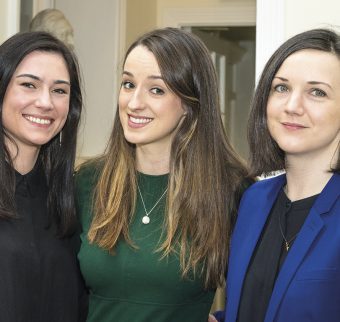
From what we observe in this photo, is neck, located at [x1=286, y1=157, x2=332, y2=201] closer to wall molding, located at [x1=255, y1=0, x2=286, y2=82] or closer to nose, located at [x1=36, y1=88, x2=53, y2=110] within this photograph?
nose, located at [x1=36, y1=88, x2=53, y2=110]

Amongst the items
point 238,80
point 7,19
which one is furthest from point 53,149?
point 238,80

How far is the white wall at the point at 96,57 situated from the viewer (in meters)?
4.68

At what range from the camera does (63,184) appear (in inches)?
83.1

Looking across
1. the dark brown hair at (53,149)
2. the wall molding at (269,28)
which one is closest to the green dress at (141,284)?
the dark brown hair at (53,149)

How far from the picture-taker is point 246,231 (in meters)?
1.79

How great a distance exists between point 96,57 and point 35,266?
308 cm

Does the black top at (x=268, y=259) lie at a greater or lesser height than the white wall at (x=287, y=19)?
lesser

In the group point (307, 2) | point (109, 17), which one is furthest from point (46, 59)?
point (109, 17)

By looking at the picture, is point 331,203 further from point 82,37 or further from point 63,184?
point 82,37

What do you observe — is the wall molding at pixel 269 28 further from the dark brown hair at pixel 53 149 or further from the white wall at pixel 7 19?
the white wall at pixel 7 19

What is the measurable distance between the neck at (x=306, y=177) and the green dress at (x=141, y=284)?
0.45 m

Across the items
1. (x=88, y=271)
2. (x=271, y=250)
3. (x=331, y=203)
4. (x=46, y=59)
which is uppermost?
(x=46, y=59)

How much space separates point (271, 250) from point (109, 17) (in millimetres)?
3403

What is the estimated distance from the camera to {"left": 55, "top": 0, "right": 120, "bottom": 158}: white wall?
4680mm
